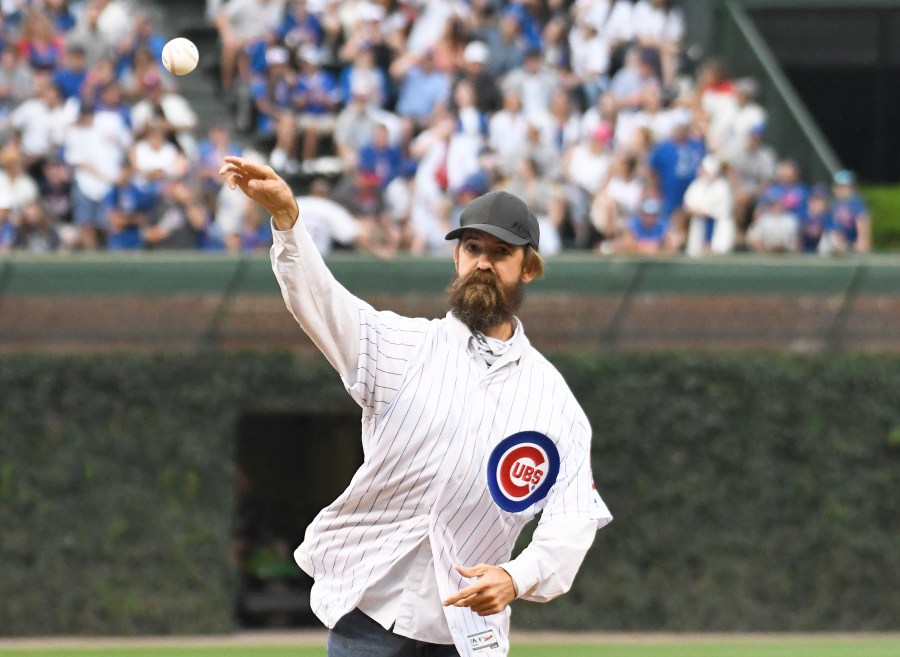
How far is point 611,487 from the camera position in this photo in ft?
44.2

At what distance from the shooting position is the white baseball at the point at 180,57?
217 inches

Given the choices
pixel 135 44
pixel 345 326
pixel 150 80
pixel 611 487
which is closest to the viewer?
pixel 345 326

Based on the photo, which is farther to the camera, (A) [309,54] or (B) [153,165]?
(A) [309,54]

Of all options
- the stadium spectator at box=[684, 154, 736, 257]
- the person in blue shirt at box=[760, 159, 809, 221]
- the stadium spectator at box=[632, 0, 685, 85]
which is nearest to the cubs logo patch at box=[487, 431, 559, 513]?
the stadium spectator at box=[684, 154, 736, 257]

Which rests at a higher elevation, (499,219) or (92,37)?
(499,219)

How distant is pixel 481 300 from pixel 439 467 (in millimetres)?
508

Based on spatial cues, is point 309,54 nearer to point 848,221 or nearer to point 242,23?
point 242,23

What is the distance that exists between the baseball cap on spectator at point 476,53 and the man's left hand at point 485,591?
1248 centimetres

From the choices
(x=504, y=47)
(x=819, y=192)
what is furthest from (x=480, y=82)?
(x=819, y=192)

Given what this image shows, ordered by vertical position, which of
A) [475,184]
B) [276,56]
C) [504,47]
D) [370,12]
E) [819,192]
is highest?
[370,12]

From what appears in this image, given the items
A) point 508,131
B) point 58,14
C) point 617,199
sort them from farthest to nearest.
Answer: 1. point 58,14
2. point 508,131
3. point 617,199

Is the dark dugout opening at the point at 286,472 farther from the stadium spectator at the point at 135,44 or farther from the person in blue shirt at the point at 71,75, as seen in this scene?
the stadium spectator at the point at 135,44

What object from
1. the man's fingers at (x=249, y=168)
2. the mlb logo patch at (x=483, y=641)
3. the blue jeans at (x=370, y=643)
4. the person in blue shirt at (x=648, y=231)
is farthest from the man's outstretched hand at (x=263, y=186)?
the person in blue shirt at (x=648, y=231)

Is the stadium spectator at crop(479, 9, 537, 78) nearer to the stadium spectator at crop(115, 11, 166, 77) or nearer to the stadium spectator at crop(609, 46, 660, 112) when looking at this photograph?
the stadium spectator at crop(609, 46, 660, 112)
